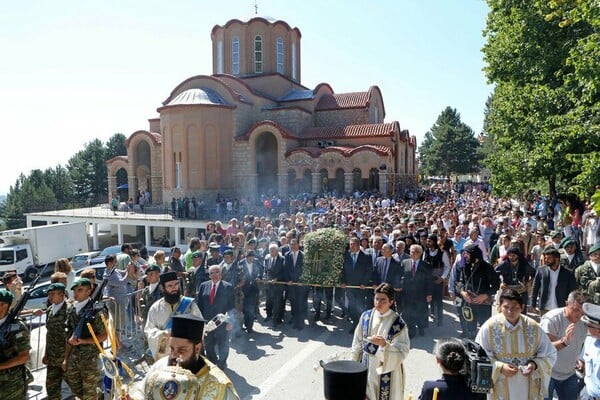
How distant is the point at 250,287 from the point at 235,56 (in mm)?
31526

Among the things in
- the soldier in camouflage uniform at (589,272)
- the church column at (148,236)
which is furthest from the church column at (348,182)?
the soldier in camouflage uniform at (589,272)

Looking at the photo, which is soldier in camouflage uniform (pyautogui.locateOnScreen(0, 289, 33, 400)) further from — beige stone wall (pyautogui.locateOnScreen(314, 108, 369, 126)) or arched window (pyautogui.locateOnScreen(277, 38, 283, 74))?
arched window (pyautogui.locateOnScreen(277, 38, 283, 74))

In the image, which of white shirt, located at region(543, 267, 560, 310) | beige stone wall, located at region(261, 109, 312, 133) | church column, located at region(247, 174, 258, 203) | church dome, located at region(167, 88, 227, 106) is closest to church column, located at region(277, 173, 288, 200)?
church column, located at region(247, 174, 258, 203)

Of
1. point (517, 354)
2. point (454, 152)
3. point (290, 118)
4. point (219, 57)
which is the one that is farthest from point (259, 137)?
point (454, 152)

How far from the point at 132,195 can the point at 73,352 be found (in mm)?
32666

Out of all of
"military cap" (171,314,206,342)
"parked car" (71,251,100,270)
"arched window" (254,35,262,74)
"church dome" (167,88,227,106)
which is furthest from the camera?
"arched window" (254,35,262,74)

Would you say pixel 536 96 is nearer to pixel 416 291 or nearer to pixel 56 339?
pixel 416 291

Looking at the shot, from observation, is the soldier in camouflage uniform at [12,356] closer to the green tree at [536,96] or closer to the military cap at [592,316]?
the military cap at [592,316]

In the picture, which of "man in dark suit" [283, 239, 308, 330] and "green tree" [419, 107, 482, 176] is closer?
"man in dark suit" [283, 239, 308, 330]

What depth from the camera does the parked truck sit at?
22781 millimetres

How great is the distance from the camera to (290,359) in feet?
23.8

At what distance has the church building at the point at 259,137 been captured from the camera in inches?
1231

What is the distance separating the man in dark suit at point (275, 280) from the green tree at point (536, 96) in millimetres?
6889

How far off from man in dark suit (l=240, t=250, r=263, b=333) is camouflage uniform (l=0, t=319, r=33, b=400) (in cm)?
443
